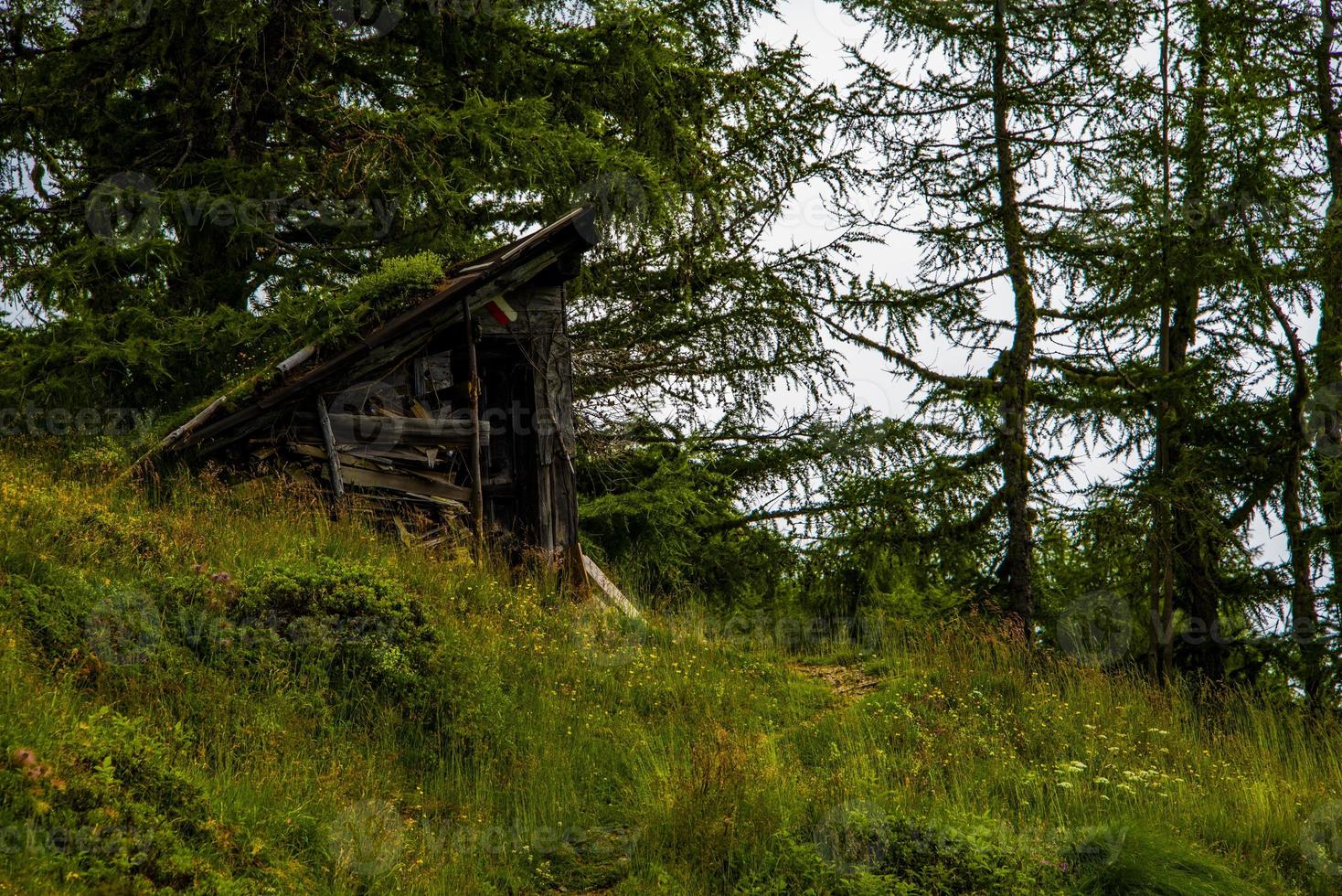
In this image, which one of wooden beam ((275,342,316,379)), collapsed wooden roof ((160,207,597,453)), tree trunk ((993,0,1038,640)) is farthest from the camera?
tree trunk ((993,0,1038,640))

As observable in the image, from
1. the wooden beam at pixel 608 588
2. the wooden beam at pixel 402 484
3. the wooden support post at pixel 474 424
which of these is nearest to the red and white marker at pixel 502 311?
the wooden support post at pixel 474 424

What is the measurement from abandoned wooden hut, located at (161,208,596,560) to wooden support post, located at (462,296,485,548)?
0.01 m

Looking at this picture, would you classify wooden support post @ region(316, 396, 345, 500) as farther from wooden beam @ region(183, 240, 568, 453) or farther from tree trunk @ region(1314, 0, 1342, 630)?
tree trunk @ region(1314, 0, 1342, 630)

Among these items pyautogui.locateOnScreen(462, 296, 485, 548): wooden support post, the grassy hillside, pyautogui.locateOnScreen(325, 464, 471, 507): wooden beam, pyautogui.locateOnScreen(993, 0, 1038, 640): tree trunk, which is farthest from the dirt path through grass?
pyautogui.locateOnScreen(325, 464, 471, 507): wooden beam

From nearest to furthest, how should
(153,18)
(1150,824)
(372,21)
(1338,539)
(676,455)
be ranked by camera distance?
1. (1150,824)
2. (1338,539)
3. (153,18)
4. (372,21)
5. (676,455)

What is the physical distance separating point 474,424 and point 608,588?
2421 millimetres

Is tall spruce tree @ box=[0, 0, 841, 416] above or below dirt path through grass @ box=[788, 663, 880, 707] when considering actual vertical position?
above

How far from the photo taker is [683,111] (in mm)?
14766

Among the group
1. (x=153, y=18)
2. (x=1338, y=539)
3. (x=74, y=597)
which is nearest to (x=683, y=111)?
(x=153, y=18)

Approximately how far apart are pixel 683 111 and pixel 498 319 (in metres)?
5.11

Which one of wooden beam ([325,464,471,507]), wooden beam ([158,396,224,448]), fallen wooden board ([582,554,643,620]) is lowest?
fallen wooden board ([582,554,643,620])

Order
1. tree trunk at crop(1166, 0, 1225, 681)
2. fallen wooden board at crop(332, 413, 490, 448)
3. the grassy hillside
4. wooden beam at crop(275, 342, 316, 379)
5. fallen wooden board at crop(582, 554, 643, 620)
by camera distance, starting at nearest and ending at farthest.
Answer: the grassy hillside → wooden beam at crop(275, 342, 316, 379) → tree trunk at crop(1166, 0, 1225, 681) → fallen wooden board at crop(332, 413, 490, 448) → fallen wooden board at crop(582, 554, 643, 620)

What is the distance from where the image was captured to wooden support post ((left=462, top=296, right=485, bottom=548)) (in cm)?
1098

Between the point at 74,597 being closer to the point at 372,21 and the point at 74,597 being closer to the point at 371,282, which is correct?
the point at 371,282
